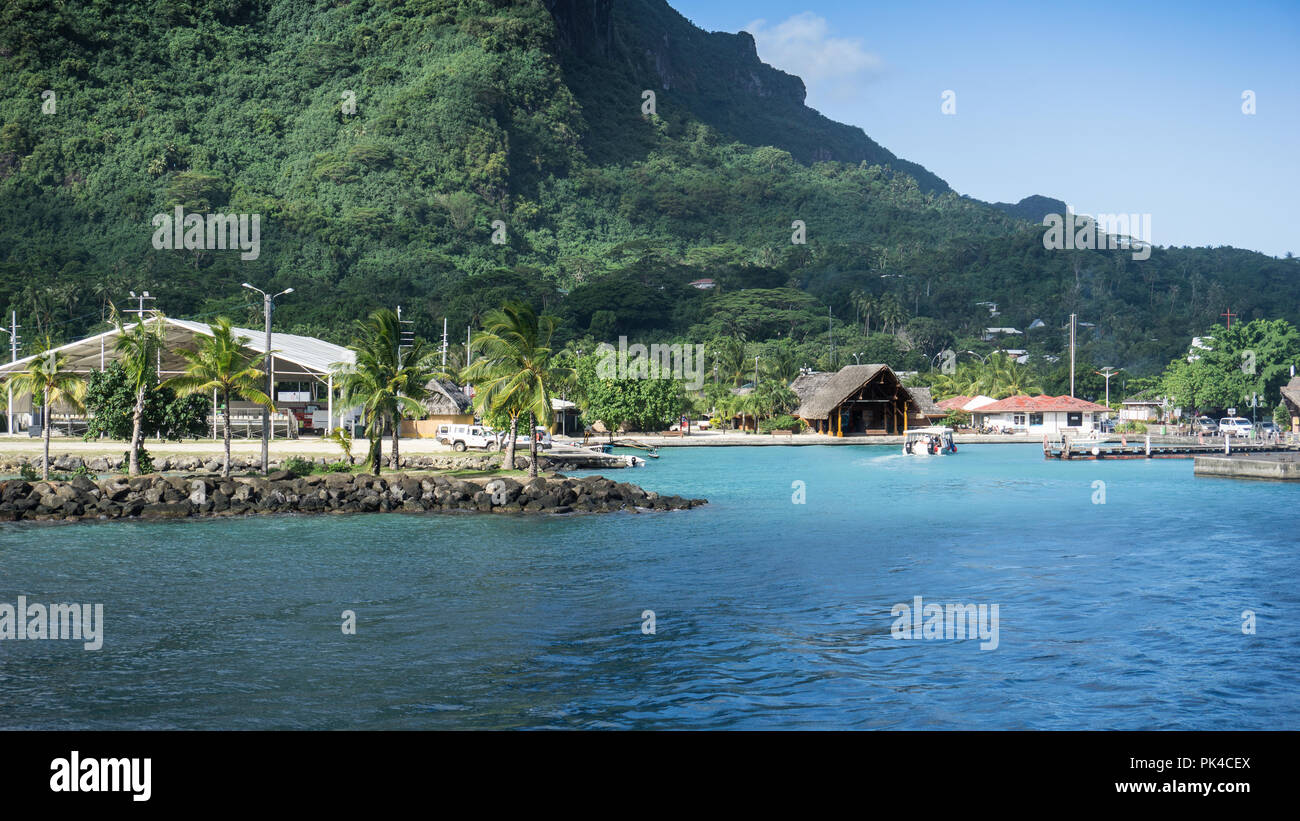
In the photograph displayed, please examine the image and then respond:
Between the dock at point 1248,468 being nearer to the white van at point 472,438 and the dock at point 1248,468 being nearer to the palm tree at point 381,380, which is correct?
the white van at point 472,438

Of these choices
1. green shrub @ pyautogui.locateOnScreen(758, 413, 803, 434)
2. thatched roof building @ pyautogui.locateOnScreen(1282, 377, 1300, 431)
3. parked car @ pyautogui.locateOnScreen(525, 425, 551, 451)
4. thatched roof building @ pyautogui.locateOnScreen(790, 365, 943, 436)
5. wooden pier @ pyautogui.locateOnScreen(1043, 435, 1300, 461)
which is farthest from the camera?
green shrub @ pyautogui.locateOnScreen(758, 413, 803, 434)

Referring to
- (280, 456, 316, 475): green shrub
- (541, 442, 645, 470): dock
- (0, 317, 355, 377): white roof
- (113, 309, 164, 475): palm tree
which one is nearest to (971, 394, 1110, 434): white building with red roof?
(541, 442, 645, 470): dock

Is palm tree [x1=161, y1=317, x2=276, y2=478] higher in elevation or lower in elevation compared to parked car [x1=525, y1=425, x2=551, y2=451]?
higher

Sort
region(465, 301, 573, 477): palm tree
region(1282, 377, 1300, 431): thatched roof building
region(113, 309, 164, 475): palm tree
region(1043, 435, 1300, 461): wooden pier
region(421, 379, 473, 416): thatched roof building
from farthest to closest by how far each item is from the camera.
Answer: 1. region(1282, 377, 1300, 431): thatched roof building
2. region(1043, 435, 1300, 461): wooden pier
3. region(421, 379, 473, 416): thatched roof building
4. region(465, 301, 573, 477): palm tree
5. region(113, 309, 164, 475): palm tree

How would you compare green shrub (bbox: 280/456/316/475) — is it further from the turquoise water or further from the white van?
the white van

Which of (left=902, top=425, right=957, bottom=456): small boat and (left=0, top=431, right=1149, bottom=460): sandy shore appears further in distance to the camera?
(left=902, top=425, right=957, bottom=456): small boat

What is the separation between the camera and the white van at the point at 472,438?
214ft

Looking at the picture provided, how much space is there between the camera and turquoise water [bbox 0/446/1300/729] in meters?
16.0

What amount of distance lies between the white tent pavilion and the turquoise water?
28353 mm

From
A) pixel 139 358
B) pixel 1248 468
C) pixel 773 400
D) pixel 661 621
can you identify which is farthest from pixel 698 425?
pixel 661 621

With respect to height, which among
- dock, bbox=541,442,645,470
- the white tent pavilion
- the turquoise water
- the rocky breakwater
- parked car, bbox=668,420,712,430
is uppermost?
the white tent pavilion
